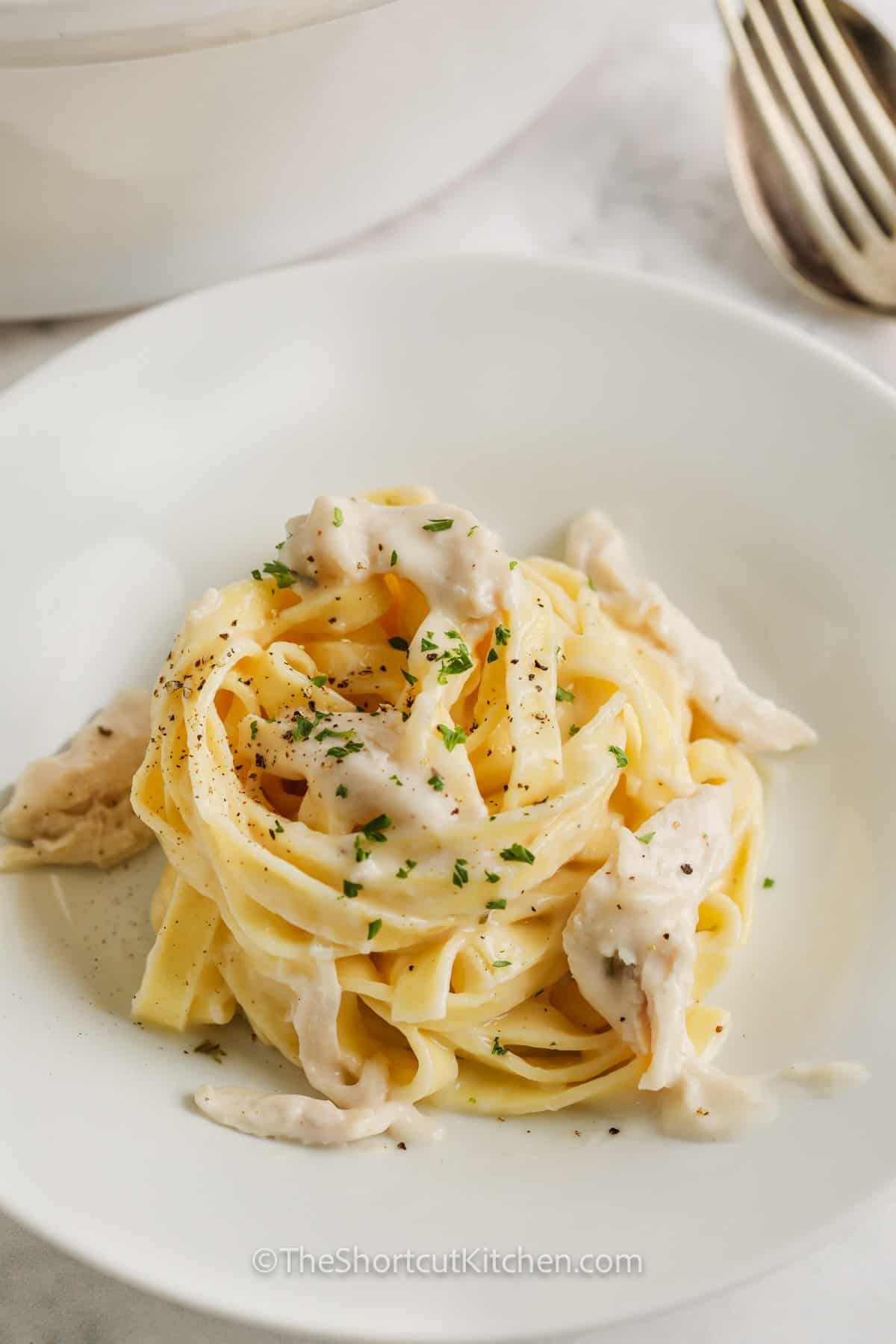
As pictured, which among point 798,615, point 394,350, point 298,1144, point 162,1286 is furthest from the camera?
point 394,350

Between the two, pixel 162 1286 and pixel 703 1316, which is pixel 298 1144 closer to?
pixel 162 1286

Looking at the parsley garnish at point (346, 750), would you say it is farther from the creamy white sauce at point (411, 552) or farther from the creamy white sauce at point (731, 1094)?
the creamy white sauce at point (731, 1094)

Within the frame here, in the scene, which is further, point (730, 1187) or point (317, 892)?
point (317, 892)

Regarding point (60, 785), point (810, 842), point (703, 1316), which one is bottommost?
point (703, 1316)

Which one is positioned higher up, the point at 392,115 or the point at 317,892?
the point at 392,115

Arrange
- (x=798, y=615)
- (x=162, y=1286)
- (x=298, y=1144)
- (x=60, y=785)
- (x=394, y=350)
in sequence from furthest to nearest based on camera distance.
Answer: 1. (x=394, y=350)
2. (x=798, y=615)
3. (x=60, y=785)
4. (x=298, y=1144)
5. (x=162, y=1286)

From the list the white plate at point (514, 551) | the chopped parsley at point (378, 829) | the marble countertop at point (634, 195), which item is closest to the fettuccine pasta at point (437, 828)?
the chopped parsley at point (378, 829)

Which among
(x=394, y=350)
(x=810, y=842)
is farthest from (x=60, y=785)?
(x=810, y=842)

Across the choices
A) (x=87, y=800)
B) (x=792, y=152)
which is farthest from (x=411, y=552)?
(x=792, y=152)
